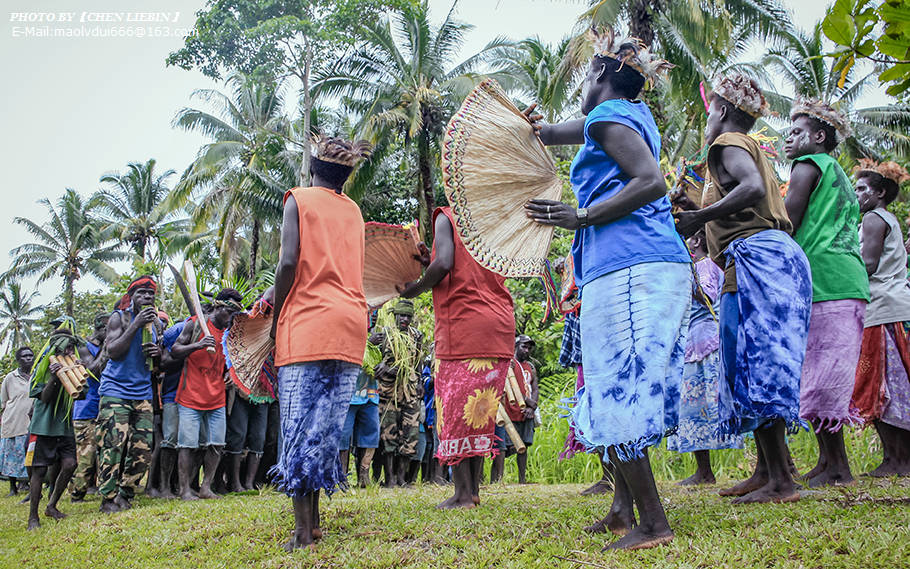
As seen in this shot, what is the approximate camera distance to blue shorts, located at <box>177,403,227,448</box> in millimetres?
7242

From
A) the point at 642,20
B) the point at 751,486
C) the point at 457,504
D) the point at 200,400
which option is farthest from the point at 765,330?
the point at 642,20

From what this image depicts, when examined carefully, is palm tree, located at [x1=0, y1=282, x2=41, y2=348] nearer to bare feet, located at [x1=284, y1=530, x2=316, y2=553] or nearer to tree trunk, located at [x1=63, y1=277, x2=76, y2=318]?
tree trunk, located at [x1=63, y1=277, x2=76, y2=318]

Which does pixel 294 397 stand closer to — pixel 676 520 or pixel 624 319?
pixel 624 319

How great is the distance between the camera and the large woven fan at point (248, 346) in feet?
14.2

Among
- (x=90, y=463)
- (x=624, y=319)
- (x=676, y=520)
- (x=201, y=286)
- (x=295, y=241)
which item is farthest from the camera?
(x=90, y=463)

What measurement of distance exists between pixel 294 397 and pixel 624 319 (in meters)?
1.75

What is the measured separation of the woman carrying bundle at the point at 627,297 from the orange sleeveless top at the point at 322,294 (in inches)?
48.0

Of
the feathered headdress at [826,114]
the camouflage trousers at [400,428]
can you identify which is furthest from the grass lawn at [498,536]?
the camouflage trousers at [400,428]

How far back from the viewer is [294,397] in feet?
12.2

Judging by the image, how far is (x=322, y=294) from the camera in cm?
383

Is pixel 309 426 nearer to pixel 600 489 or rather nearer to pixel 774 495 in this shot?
pixel 774 495

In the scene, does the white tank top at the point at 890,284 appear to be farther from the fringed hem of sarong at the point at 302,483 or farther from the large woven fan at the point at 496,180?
the fringed hem of sarong at the point at 302,483

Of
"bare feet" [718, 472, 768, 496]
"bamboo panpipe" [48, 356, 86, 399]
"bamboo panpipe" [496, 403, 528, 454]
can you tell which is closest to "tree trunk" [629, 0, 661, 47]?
"bamboo panpipe" [496, 403, 528, 454]

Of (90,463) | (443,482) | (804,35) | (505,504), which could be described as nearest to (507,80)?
(804,35)
